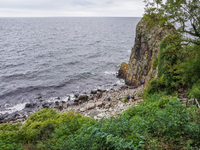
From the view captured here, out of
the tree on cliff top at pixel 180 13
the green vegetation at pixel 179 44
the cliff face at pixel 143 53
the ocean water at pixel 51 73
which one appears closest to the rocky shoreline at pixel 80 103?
the ocean water at pixel 51 73

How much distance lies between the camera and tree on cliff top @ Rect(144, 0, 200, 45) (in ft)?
38.0

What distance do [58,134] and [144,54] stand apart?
74.5 ft

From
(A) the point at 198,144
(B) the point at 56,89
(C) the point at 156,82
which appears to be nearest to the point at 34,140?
(A) the point at 198,144

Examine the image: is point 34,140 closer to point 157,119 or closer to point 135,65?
point 157,119

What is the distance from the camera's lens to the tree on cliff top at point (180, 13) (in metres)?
11.6

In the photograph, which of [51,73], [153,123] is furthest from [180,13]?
[51,73]

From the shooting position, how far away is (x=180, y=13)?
12062 millimetres

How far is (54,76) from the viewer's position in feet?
128

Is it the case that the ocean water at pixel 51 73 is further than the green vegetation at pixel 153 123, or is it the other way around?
the ocean water at pixel 51 73

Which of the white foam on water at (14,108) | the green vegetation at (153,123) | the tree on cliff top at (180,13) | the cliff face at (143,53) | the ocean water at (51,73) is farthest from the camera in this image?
the ocean water at (51,73)

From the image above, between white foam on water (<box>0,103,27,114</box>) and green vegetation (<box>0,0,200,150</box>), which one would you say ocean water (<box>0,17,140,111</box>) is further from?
green vegetation (<box>0,0,200,150</box>)

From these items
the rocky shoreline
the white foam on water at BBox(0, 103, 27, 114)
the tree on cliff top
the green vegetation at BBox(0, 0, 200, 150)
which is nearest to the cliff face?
the rocky shoreline

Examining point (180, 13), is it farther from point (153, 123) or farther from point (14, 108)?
point (14, 108)

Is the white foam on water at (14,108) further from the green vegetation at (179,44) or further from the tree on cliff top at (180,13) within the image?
the tree on cliff top at (180,13)
